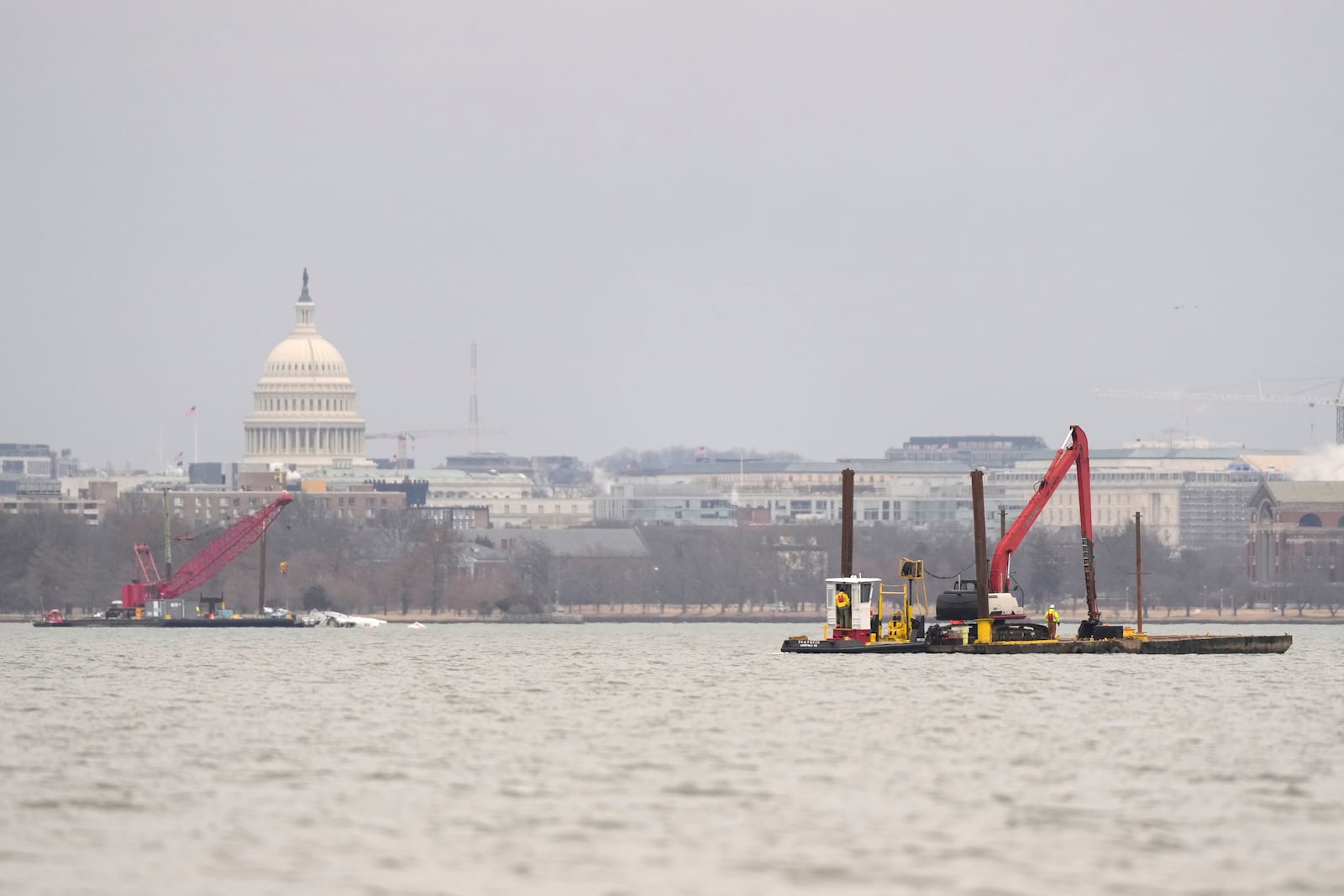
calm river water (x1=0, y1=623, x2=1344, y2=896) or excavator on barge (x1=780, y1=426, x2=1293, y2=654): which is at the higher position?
excavator on barge (x1=780, y1=426, x2=1293, y2=654)

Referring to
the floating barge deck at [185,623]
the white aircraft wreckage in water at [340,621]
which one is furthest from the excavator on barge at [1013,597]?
the white aircraft wreckage in water at [340,621]

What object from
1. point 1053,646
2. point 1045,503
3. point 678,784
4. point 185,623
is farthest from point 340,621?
point 678,784

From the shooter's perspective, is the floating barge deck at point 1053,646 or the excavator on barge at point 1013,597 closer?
the floating barge deck at point 1053,646

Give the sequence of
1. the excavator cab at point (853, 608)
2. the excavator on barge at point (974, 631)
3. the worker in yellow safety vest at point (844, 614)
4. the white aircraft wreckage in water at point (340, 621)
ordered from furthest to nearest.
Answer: the white aircraft wreckage in water at point (340, 621) < the worker in yellow safety vest at point (844, 614) < the excavator cab at point (853, 608) < the excavator on barge at point (974, 631)

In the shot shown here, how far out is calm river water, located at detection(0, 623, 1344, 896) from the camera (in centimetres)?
4203

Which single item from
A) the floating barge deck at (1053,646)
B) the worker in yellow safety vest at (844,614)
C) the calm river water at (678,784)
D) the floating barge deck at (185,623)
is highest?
the floating barge deck at (185,623)

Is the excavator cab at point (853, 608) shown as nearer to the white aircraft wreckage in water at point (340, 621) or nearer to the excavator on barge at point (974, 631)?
the excavator on barge at point (974, 631)

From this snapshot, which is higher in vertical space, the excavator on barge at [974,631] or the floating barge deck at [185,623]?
the floating barge deck at [185,623]

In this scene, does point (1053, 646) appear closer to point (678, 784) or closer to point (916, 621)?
point (916, 621)

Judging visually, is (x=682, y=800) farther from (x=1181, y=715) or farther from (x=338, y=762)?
(x=1181, y=715)

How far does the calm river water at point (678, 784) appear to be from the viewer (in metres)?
42.0

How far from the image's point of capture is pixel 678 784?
171 ft

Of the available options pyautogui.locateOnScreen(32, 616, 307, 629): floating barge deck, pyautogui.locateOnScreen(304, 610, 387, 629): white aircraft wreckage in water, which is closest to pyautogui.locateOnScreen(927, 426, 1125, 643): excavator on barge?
pyautogui.locateOnScreen(32, 616, 307, 629): floating barge deck

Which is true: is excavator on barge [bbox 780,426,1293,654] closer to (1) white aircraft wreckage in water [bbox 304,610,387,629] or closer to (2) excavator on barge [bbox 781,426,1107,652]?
(2) excavator on barge [bbox 781,426,1107,652]
